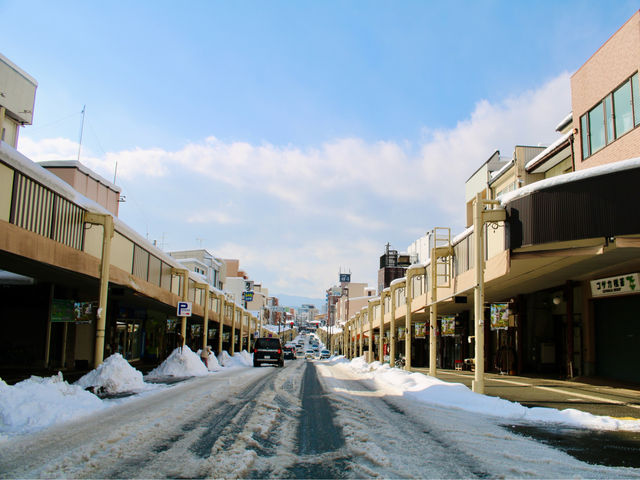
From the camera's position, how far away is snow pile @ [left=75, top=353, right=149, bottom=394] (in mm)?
15180

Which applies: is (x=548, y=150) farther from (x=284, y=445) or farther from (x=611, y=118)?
(x=284, y=445)

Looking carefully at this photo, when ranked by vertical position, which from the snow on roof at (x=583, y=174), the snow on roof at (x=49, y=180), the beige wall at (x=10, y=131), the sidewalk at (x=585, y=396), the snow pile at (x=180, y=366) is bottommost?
the snow pile at (x=180, y=366)

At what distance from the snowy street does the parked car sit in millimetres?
25590

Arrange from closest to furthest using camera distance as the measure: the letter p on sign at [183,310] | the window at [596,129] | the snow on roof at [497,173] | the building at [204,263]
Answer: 1. the window at [596,129]
2. the letter p on sign at [183,310]
3. the snow on roof at [497,173]
4. the building at [204,263]

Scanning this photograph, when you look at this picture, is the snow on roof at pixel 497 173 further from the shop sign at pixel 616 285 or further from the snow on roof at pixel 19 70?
the snow on roof at pixel 19 70

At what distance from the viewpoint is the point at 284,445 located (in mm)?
7398

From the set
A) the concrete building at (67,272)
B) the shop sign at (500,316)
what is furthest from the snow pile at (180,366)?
the shop sign at (500,316)

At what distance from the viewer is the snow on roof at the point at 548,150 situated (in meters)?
22.0

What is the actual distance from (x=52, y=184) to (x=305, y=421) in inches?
375

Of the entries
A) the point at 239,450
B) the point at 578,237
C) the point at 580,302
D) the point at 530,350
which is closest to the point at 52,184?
the point at 239,450

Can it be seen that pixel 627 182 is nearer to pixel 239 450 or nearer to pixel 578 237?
pixel 578 237

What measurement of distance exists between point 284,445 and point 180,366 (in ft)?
62.9

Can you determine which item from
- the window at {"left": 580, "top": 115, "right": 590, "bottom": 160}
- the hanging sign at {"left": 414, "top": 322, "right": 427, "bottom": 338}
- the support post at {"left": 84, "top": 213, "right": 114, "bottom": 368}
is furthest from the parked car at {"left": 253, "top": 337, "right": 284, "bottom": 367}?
the window at {"left": 580, "top": 115, "right": 590, "bottom": 160}

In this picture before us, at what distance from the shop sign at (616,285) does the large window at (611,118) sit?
4.58 metres
